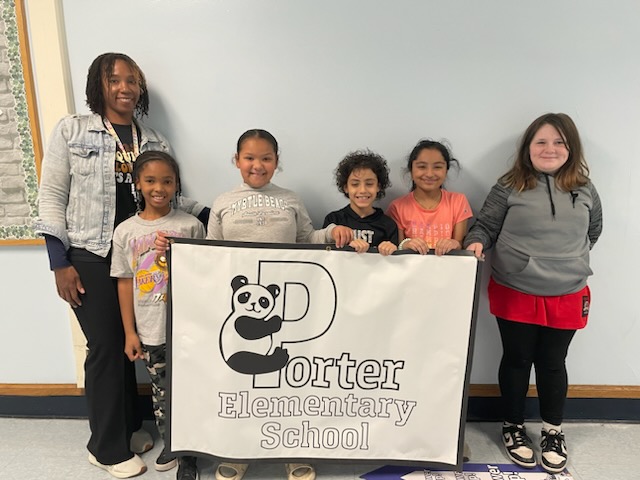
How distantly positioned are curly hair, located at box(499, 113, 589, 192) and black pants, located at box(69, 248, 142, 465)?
1585mm

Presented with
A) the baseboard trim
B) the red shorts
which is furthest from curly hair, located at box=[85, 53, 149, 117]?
the red shorts

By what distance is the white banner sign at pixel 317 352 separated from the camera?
1.47 m

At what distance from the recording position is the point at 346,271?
1.47 meters

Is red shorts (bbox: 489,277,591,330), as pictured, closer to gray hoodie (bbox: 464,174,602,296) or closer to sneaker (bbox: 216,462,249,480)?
gray hoodie (bbox: 464,174,602,296)

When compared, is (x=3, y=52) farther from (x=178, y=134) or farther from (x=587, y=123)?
(x=587, y=123)

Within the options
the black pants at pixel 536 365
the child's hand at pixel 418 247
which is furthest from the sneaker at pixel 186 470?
the black pants at pixel 536 365

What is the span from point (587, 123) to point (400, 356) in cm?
123

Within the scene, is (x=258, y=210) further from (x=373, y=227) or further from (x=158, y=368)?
(x=158, y=368)

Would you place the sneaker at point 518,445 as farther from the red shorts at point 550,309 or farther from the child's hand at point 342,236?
the child's hand at point 342,236

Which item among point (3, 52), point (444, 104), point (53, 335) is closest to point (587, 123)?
point (444, 104)

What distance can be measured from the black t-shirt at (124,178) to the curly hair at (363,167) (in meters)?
0.79

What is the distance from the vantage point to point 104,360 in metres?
1.64

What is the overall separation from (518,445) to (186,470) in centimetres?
132

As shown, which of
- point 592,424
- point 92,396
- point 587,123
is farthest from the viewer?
point 592,424
